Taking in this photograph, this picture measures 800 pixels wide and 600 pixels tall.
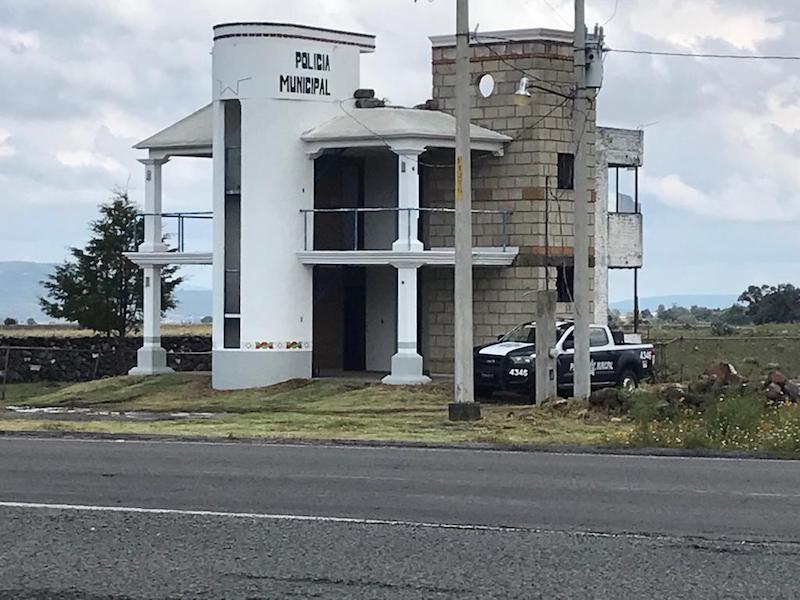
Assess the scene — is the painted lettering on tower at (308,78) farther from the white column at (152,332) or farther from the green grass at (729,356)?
the green grass at (729,356)

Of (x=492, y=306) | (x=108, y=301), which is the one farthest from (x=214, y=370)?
(x=108, y=301)

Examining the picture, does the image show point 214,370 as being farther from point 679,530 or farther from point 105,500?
point 679,530

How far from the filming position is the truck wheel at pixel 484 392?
3110cm

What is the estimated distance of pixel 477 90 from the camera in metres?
36.2

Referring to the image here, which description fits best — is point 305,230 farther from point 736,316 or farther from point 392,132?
point 736,316

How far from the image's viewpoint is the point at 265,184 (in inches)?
1363

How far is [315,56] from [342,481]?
21.2 metres

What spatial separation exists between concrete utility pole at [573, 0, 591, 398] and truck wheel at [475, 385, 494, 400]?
386 cm

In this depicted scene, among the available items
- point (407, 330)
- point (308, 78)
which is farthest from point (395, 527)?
point (308, 78)

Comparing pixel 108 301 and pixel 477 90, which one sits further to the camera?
pixel 108 301

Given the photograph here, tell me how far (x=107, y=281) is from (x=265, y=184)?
681 inches

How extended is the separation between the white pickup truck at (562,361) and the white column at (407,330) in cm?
242

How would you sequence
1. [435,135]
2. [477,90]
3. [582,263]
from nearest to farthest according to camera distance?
[582,263] → [435,135] → [477,90]

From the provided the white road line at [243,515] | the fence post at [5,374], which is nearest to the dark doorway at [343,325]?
the fence post at [5,374]
